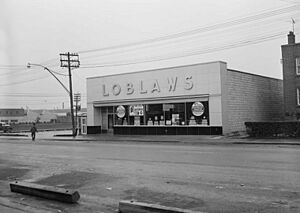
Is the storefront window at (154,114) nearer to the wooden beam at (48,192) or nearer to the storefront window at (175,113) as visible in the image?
the storefront window at (175,113)

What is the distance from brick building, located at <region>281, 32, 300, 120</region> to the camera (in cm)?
3466

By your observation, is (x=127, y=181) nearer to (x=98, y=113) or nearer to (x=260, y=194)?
(x=260, y=194)

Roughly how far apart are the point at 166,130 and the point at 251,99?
7.91 meters

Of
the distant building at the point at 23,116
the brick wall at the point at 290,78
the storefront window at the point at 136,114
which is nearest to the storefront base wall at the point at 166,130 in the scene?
the storefront window at the point at 136,114

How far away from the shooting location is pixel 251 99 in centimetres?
3569

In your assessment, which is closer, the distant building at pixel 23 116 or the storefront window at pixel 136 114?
the storefront window at pixel 136 114

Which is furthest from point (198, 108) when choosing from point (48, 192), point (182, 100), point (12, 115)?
point (12, 115)

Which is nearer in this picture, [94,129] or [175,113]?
[175,113]

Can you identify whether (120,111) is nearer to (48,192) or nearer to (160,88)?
(160,88)

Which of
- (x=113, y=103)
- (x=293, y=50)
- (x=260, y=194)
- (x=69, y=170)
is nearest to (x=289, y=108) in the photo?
(x=293, y=50)

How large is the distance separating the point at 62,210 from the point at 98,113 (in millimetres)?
33781

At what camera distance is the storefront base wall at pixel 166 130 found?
32156 millimetres

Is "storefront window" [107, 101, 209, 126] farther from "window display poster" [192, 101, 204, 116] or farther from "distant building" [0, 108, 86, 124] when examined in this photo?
"distant building" [0, 108, 86, 124]

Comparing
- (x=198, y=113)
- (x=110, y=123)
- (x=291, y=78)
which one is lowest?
(x=110, y=123)
